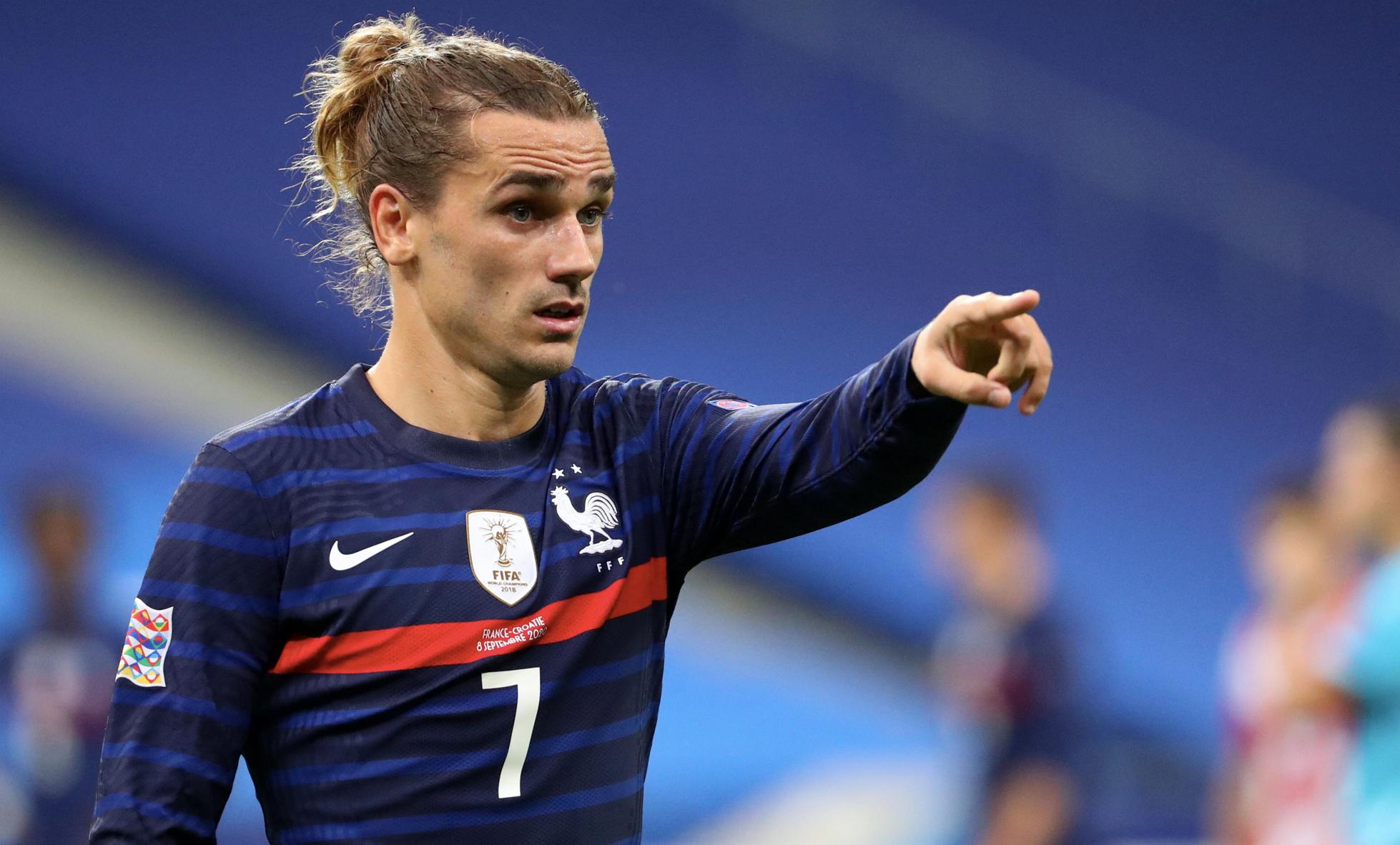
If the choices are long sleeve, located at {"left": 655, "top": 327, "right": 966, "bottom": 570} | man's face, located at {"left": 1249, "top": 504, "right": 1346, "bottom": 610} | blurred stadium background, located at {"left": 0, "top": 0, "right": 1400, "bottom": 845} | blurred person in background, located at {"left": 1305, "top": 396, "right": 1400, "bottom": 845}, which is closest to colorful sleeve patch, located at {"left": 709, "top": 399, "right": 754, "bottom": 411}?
long sleeve, located at {"left": 655, "top": 327, "right": 966, "bottom": 570}

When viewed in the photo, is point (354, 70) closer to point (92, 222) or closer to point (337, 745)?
point (337, 745)

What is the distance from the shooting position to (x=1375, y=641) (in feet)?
9.39

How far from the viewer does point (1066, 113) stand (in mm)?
6242

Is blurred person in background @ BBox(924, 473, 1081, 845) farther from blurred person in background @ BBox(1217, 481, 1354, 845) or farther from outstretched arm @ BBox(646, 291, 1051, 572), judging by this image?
outstretched arm @ BBox(646, 291, 1051, 572)

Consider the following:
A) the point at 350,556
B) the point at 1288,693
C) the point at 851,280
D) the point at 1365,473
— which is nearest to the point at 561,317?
the point at 350,556

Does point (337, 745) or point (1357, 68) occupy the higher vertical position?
point (1357, 68)

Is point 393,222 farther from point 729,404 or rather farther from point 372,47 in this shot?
point 729,404

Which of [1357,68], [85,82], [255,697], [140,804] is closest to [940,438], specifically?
[255,697]

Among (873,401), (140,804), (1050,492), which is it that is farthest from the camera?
(1050,492)

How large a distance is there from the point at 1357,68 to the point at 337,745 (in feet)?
19.9

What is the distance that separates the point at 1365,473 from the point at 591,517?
2.04m

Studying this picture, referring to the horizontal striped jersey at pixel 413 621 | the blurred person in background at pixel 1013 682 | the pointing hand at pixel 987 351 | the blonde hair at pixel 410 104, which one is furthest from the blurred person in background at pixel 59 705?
the pointing hand at pixel 987 351

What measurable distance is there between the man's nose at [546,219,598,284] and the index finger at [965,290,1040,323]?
1.35 ft

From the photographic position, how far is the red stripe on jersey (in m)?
1.55
